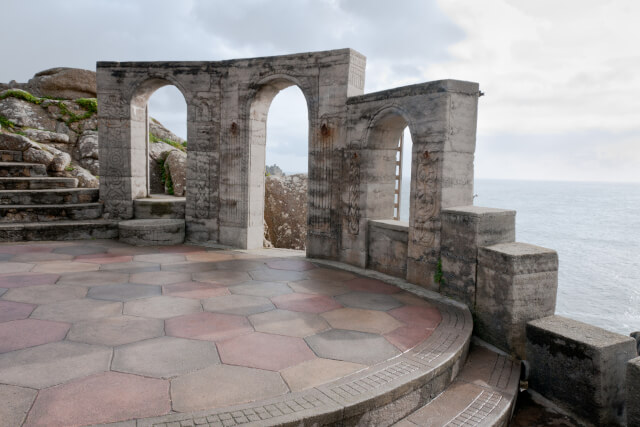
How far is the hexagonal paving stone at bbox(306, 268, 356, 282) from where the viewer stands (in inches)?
225

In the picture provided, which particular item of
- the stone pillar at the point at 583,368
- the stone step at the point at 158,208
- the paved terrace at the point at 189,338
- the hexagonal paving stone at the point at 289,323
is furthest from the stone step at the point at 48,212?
the stone pillar at the point at 583,368

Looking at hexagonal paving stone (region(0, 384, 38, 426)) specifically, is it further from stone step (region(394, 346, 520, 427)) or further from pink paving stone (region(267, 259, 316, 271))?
pink paving stone (region(267, 259, 316, 271))

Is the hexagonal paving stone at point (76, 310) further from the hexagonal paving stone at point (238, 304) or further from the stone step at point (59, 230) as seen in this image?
the stone step at point (59, 230)

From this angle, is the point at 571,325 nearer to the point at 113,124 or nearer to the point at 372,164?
the point at 372,164

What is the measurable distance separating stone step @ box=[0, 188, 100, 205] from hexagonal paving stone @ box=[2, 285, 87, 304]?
3954mm

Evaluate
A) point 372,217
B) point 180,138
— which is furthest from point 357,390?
point 180,138

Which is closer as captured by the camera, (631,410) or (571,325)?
(631,410)

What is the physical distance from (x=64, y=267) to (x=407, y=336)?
4683mm

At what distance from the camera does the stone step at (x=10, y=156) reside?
30.0ft

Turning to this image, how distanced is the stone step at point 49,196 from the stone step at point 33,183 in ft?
1.05

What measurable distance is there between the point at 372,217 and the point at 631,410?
3.80 metres

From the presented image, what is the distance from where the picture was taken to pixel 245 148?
24.4 feet

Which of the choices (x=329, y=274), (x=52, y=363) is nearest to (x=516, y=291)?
(x=329, y=274)

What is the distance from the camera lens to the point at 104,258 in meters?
6.30
